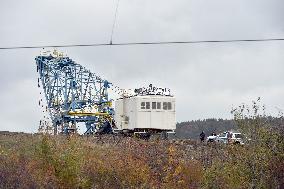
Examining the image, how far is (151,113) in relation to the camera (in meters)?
42.0

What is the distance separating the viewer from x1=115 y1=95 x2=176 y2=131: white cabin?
137 ft

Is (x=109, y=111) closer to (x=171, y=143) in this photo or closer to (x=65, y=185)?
(x=171, y=143)

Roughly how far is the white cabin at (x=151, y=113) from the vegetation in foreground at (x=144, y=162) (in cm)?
414

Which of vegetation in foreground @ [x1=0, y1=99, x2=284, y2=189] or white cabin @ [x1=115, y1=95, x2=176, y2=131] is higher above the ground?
white cabin @ [x1=115, y1=95, x2=176, y2=131]

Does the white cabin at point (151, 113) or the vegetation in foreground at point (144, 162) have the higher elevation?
the white cabin at point (151, 113)

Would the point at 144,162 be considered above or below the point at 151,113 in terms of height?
below

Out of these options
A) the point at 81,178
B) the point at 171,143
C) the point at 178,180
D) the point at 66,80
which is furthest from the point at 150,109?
the point at 66,80

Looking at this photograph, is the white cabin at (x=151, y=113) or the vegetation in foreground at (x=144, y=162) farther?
the white cabin at (x=151, y=113)

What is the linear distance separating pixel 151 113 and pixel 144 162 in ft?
25.5

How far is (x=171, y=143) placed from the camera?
3697 centimetres

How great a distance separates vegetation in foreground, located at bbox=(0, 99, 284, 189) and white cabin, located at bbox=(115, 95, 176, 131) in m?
4.14

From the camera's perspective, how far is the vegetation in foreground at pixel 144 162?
89.9 feet

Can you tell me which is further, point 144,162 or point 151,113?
point 151,113

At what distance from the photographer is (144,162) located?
34.7 m
